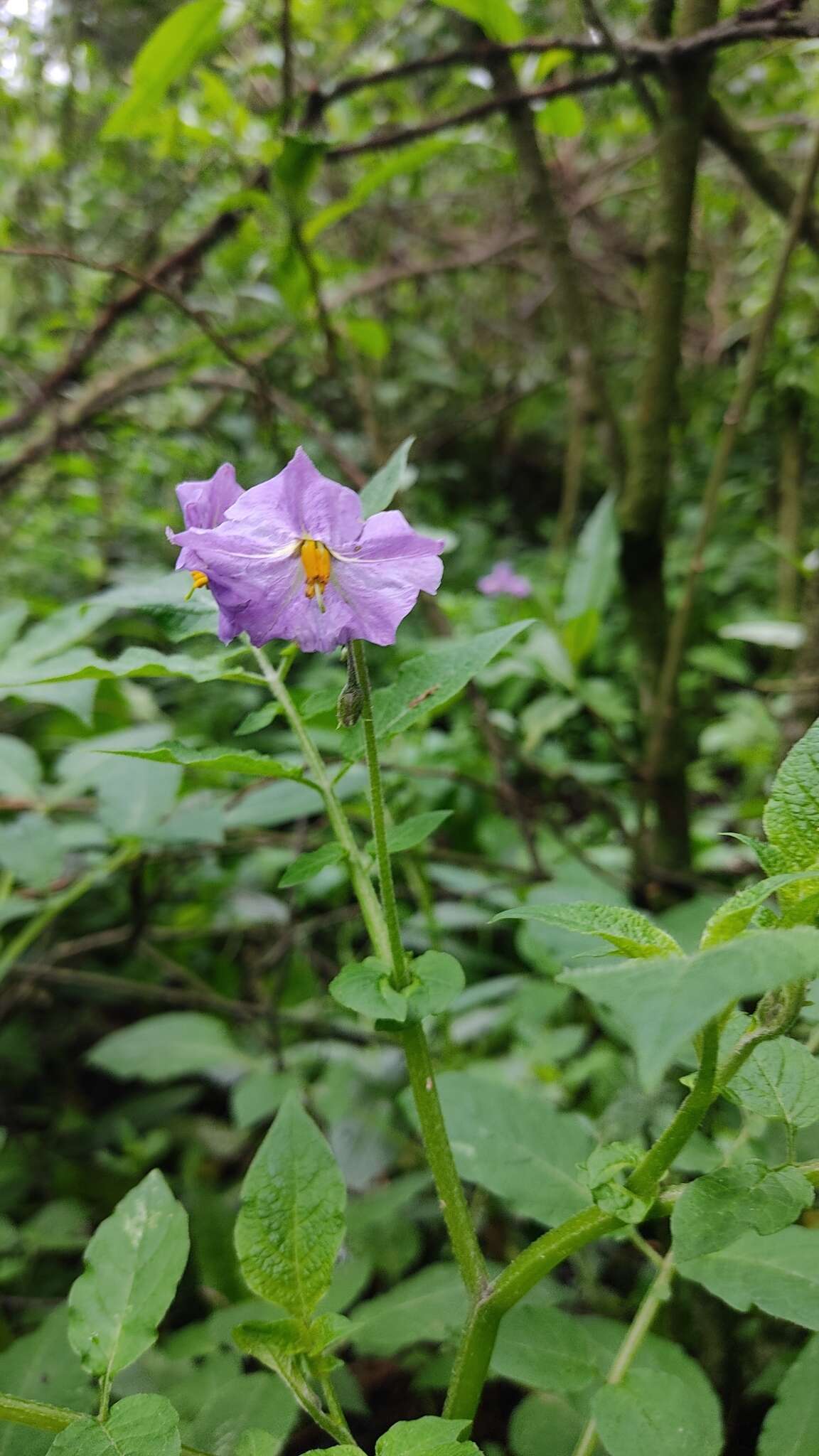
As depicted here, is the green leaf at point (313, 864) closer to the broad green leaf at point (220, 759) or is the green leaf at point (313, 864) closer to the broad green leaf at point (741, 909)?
the broad green leaf at point (220, 759)

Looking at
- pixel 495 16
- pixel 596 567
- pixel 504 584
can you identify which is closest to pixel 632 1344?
pixel 596 567

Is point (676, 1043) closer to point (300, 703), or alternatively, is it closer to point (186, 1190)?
point (300, 703)

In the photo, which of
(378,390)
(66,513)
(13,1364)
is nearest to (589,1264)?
(13,1364)

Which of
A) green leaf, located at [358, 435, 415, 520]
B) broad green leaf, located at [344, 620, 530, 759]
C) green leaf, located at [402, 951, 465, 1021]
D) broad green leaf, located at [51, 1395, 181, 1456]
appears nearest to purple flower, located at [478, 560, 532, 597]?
green leaf, located at [358, 435, 415, 520]

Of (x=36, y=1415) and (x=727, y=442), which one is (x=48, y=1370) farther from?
(x=727, y=442)

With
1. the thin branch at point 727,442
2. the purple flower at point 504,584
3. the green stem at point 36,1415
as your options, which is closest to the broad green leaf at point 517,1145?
the green stem at point 36,1415

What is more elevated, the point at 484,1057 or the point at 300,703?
the point at 300,703

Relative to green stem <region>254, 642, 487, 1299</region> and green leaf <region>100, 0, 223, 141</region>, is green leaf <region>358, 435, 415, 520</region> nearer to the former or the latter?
green stem <region>254, 642, 487, 1299</region>
